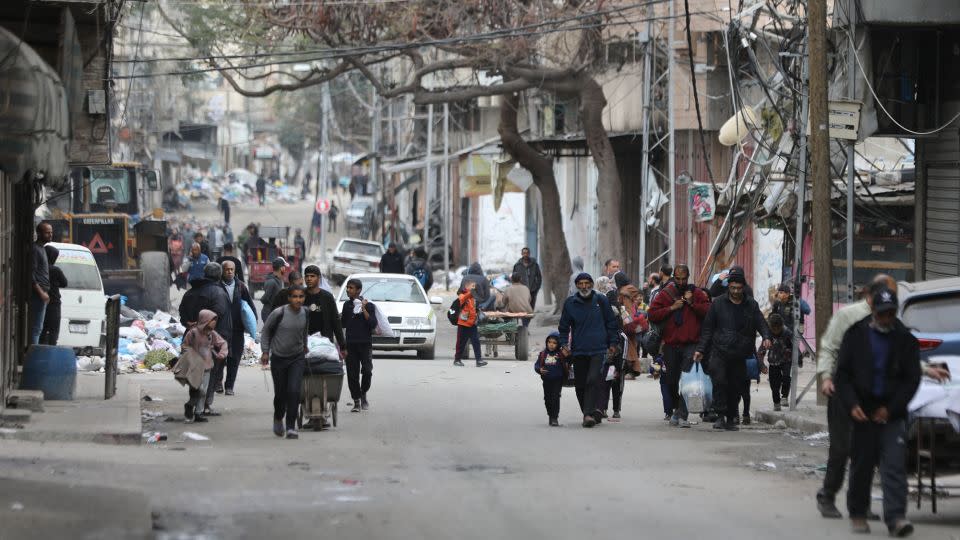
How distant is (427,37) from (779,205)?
11.2m

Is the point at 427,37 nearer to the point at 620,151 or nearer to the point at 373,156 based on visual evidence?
the point at 620,151

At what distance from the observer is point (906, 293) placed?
12.5 metres

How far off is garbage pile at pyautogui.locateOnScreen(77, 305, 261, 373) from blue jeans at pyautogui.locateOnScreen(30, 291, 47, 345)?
2702 millimetres

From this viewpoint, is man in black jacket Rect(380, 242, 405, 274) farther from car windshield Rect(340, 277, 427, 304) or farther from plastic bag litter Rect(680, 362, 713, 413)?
plastic bag litter Rect(680, 362, 713, 413)

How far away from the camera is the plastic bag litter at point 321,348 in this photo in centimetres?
1569

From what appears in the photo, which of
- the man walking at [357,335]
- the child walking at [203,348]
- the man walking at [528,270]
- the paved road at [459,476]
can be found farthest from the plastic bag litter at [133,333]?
the child walking at [203,348]

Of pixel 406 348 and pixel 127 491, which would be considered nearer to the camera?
pixel 127 491

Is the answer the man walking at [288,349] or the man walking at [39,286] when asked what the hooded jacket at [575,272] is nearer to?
the man walking at [288,349]

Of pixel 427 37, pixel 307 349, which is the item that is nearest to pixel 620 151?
pixel 427 37

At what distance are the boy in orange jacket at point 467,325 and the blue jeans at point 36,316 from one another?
7.81 metres

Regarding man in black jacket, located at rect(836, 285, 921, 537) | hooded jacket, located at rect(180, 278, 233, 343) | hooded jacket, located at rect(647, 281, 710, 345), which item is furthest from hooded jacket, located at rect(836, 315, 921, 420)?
hooded jacket, located at rect(180, 278, 233, 343)

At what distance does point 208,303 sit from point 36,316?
11.4 feet

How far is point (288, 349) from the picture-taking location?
1495 centimetres

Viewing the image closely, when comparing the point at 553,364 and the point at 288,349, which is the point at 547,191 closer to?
the point at 553,364
